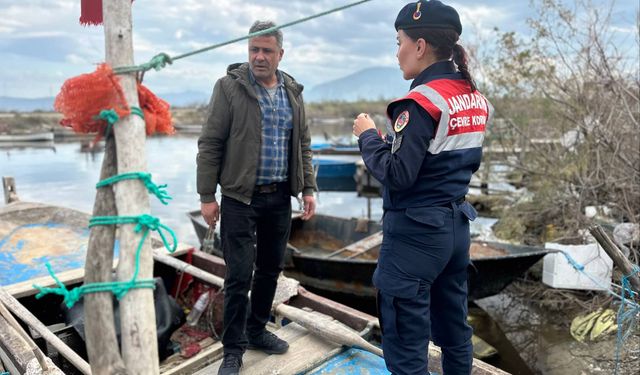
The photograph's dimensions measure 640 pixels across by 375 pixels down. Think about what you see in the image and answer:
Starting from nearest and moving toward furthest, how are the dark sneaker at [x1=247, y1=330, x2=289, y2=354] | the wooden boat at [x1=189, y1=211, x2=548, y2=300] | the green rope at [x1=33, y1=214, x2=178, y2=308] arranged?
the green rope at [x1=33, y1=214, x2=178, y2=308], the dark sneaker at [x1=247, y1=330, x2=289, y2=354], the wooden boat at [x1=189, y1=211, x2=548, y2=300]

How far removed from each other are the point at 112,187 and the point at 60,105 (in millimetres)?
329

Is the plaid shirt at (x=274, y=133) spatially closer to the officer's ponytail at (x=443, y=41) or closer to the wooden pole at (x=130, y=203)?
the officer's ponytail at (x=443, y=41)

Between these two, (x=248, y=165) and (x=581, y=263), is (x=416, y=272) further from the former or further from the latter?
(x=581, y=263)

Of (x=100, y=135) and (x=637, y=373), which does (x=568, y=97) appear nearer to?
(x=637, y=373)

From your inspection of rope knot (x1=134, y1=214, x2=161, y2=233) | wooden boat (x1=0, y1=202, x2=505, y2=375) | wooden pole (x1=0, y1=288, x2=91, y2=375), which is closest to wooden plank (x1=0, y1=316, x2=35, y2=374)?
wooden boat (x1=0, y1=202, x2=505, y2=375)

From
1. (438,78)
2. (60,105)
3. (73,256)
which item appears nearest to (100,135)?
(60,105)

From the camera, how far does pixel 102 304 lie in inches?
56.2

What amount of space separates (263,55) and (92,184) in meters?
17.3

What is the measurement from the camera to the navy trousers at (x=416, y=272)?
2.00 m

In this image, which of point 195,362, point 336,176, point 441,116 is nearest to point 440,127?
point 441,116

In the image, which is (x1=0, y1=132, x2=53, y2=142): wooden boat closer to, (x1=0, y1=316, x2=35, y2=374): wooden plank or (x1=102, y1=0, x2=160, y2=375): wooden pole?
(x1=0, y1=316, x2=35, y2=374): wooden plank

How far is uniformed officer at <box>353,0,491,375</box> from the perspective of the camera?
6.21 feet

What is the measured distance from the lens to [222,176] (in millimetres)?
2666

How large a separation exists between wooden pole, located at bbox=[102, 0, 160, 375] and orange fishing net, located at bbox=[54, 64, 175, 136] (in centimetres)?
4
